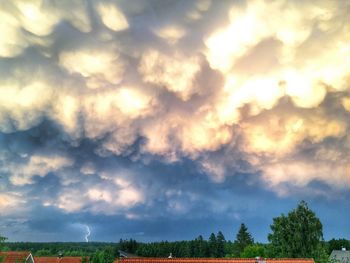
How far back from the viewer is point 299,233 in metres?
73.3

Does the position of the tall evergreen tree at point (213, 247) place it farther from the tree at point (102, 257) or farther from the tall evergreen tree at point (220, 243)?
the tree at point (102, 257)

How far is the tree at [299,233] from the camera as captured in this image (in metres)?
72.7

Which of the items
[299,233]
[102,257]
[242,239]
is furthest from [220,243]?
[102,257]

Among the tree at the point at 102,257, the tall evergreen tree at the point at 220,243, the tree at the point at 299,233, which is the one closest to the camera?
the tree at the point at 102,257

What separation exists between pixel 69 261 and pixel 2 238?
53.8 meters

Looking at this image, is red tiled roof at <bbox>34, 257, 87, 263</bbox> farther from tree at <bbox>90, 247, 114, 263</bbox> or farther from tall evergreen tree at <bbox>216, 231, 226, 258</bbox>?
tall evergreen tree at <bbox>216, 231, 226, 258</bbox>

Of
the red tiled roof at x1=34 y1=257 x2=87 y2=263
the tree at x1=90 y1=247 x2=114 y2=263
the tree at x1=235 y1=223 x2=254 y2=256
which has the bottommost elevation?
the tree at x1=90 y1=247 x2=114 y2=263

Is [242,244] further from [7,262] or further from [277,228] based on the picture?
[7,262]

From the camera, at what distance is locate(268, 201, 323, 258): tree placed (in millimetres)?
72688

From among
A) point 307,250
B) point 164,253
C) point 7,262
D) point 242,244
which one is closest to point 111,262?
point 7,262

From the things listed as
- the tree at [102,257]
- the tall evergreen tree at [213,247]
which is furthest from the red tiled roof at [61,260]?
the tall evergreen tree at [213,247]

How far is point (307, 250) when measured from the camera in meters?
72.6

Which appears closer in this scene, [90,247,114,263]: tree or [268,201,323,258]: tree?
[90,247,114,263]: tree

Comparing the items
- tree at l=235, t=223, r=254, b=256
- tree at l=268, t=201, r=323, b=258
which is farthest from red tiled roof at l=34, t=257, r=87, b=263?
tree at l=235, t=223, r=254, b=256
